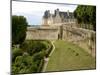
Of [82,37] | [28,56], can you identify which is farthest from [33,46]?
[82,37]

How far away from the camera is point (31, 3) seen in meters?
2.27

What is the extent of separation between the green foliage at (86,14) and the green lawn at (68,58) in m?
0.35

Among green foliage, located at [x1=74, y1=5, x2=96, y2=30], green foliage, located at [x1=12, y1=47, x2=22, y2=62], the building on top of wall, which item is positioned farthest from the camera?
green foliage, located at [x1=74, y1=5, x2=96, y2=30]

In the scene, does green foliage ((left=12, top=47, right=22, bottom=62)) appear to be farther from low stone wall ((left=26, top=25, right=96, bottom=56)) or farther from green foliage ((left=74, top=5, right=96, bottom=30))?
green foliage ((left=74, top=5, right=96, bottom=30))

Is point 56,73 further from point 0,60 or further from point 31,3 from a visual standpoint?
point 31,3

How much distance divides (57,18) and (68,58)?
0.51 meters

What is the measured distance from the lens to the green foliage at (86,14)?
2455 mm

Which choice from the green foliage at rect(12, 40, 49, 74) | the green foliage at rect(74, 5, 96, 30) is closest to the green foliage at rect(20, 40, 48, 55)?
the green foliage at rect(12, 40, 49, 74)

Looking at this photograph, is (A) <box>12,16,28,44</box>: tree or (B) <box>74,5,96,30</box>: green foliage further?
(B) <box>74,5,96,30</box>: green foliage

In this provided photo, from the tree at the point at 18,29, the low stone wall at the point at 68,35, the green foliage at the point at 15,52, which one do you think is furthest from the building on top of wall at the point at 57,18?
the green foliage at the point at 15,52

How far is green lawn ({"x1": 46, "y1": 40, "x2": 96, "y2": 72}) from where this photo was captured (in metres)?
2.35

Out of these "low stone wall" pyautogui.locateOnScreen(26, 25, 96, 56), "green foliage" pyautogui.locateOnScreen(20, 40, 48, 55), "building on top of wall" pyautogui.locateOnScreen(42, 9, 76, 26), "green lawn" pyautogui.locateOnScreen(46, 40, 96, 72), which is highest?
"building on top of wall" pyautogui.locateOnScreen(42, 9, 76, 26)

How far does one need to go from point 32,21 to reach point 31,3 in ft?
0.68

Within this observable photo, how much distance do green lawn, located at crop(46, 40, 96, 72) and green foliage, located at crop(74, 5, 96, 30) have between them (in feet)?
1.15
